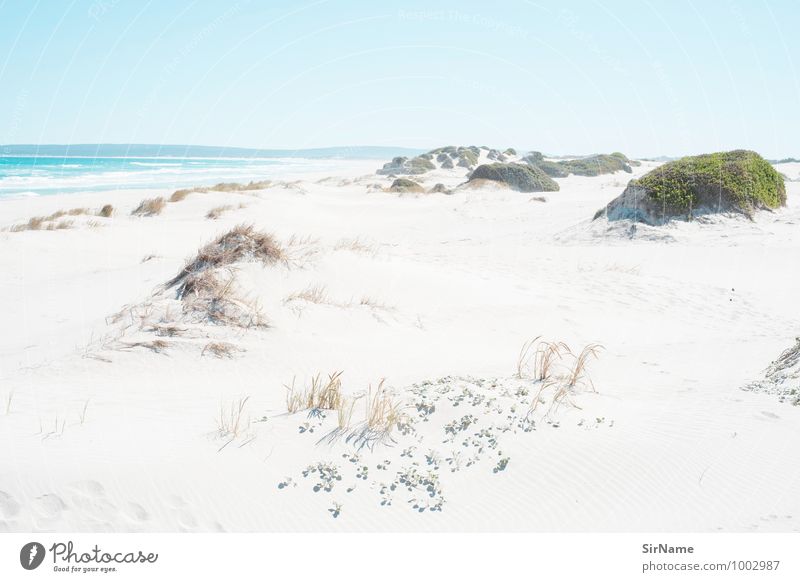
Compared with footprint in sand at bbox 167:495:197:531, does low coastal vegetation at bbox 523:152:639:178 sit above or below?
above

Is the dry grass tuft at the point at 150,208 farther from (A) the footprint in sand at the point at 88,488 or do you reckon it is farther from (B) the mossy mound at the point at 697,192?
(A) the footprint in sand at the point at 88,488

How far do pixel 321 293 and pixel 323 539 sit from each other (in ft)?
17.2

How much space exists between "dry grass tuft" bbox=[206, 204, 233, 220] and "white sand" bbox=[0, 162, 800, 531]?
6.19 meters

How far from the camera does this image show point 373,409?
4730 millimetres

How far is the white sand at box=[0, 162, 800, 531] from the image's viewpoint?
371 centimetres

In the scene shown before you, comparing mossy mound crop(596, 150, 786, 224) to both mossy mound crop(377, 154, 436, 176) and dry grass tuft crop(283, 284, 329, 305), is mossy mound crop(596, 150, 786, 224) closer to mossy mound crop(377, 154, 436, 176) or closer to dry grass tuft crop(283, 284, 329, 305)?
dry grass tuft crop(283, 284, 329, 305)

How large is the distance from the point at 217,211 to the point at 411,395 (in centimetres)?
1609

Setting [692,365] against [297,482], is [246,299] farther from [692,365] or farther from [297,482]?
[692,365]

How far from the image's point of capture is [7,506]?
358 cm

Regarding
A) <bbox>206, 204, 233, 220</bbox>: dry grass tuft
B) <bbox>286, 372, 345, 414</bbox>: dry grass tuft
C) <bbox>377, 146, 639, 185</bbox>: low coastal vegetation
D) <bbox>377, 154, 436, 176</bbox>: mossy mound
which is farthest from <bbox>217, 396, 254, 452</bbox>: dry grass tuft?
<bbox>377, 154, 436, 176</bbox>: mossy mound

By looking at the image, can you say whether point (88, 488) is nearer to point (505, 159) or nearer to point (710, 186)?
point (710, 186)

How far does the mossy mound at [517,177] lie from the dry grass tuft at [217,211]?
46.3ft

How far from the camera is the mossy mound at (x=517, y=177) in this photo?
2923 centimetres

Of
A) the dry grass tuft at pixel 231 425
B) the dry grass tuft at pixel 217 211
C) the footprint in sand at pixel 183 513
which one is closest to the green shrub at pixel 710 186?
the dry grass tuft at pixel 217 211
